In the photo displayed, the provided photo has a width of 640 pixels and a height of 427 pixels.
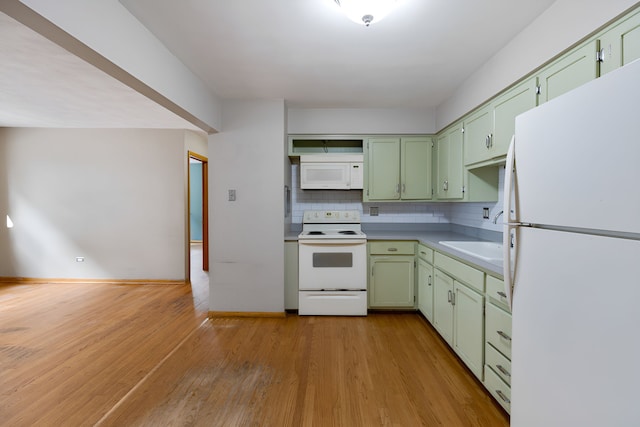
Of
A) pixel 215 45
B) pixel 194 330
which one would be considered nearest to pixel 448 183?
pixel 215 45

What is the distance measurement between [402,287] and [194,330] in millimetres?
2165

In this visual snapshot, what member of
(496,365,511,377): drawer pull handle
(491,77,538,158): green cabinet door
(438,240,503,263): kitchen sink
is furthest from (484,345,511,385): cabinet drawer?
(491,77,538,158): green cabinet door

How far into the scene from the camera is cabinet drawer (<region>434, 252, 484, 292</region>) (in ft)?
6.49

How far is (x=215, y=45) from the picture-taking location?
83.2 inches

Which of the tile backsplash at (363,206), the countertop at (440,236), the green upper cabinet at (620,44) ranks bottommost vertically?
the countertop at (440,236)

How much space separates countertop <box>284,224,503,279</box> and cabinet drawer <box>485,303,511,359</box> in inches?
8.6

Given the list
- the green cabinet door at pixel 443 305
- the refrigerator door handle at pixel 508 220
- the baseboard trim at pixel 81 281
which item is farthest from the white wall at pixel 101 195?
the refrigerator door handle at pixel 508 220

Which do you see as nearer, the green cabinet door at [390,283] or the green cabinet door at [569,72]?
the green cabinet door at [569,72]

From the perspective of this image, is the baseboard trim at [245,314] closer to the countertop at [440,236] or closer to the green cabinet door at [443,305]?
the countertop at [440,236]

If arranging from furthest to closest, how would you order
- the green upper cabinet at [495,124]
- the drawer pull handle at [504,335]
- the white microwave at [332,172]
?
1. the white microwave at [332,172]
2. the green upper cabinet at [495,124]
3. the drawer pull handle at [504,335]

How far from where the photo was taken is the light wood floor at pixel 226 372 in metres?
1.78

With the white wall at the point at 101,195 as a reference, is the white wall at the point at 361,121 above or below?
above

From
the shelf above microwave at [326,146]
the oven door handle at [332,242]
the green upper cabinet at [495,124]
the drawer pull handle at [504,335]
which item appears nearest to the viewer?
the drawer pull handle at [504,335]

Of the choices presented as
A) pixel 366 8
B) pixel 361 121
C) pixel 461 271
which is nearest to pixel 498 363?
pixel 461 271
